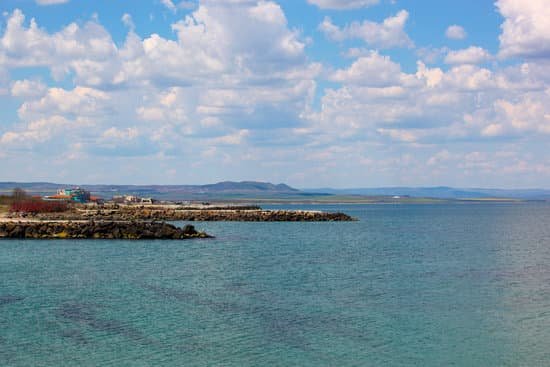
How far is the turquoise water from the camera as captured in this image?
22172mm

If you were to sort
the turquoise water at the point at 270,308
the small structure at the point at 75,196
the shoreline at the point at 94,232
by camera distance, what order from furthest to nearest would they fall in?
1. the small structure at the point at 75,196
2. the shoreline at the point at 94,232
3. the turquoise water at the point at 270,308

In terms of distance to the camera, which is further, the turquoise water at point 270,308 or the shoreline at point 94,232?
the shoreline at point 94,232

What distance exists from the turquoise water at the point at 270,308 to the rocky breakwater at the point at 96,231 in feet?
40.5

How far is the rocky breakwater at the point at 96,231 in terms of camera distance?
Answer: 67.9 m

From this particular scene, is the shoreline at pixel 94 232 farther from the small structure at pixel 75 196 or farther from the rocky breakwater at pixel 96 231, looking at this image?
the small structure at pixel 75 196

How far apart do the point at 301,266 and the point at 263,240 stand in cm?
2378

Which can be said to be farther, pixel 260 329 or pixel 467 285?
pixel 467 285

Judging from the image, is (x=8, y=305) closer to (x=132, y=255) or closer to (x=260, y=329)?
(x=260, y=329)

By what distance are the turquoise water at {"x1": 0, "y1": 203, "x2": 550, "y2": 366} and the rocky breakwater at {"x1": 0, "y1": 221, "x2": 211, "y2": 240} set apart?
12.4 metres

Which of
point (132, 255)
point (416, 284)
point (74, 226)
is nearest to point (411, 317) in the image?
point (416, 284)

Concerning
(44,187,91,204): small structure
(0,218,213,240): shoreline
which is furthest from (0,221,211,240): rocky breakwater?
(44,187,91,204): small structure

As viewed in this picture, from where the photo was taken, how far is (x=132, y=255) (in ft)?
172

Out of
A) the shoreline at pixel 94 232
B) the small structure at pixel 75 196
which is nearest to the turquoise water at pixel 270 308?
the shoreline at pixel 94 232

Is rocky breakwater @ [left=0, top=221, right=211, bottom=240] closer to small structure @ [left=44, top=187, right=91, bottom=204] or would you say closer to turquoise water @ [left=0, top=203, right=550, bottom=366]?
turquoise water @ [left=0, top=203, right=550, bottom=366]
